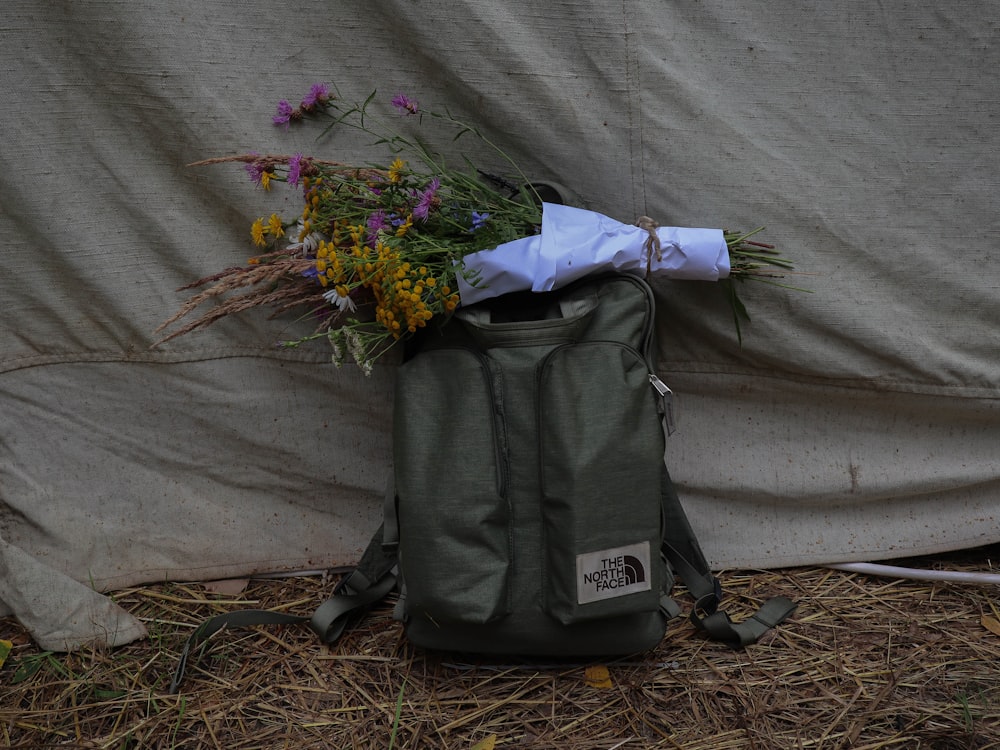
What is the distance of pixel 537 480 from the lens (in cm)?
154

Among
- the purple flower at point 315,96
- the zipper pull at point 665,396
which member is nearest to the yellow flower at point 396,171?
the purple flower at point 315,96

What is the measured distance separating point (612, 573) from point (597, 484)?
157 mm

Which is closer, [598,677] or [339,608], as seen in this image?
[598,677]

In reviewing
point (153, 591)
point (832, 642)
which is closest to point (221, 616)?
point (153, 591)

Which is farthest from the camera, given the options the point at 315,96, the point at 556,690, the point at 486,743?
the point at 315,96

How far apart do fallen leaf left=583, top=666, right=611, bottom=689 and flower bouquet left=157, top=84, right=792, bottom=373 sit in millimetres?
694

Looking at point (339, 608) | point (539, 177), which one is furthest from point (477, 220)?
point (339, 608)

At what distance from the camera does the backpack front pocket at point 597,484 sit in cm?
148

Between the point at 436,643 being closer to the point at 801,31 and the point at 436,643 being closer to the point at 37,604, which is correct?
the point at 37,604

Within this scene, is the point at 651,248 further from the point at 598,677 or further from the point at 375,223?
the point at 598,677

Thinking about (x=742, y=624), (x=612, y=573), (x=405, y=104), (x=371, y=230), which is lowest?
(x=742, y=624)

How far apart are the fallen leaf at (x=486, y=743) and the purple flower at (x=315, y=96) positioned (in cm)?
121

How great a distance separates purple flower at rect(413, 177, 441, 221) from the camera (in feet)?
5.00

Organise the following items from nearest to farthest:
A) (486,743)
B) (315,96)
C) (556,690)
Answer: (486,743) → (556,690) → (315,96)
